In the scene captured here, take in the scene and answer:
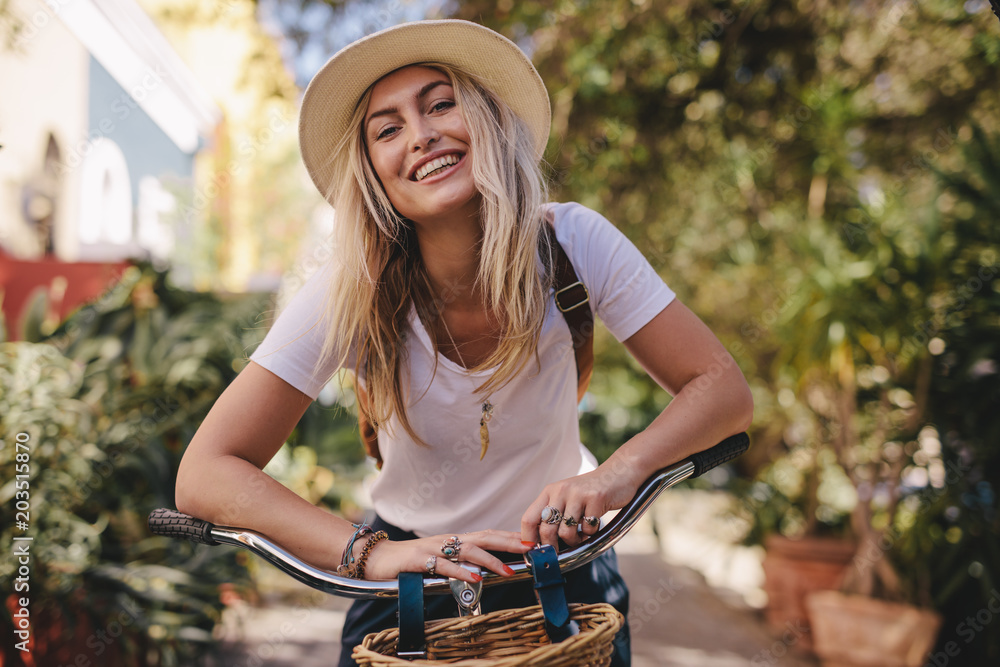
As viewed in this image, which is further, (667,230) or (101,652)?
(667,230)

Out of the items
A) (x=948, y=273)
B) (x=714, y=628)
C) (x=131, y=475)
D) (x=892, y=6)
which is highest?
(x=892, y=6)

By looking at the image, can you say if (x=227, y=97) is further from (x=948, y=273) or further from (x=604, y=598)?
(x=604, y=598)

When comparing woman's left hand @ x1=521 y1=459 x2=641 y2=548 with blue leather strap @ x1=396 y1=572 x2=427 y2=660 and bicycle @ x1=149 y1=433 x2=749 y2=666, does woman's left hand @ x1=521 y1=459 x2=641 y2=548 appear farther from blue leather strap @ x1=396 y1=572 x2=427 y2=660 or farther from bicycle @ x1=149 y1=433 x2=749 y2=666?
blue leather strap @ x1=396 y1=572 x2=427 y2=660

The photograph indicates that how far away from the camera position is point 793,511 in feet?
16.1

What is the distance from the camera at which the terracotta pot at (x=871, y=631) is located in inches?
144

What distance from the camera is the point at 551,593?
1091 millimetres

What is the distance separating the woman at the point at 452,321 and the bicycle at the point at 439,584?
11 centimetres

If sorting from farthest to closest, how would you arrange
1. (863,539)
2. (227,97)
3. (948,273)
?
(227,97) < (863,539) < (948,273)

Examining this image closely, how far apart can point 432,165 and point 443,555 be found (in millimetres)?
859

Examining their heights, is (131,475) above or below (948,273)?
above

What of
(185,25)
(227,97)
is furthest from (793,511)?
(227,97)

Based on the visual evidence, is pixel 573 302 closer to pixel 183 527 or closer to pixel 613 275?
pixel 613 275

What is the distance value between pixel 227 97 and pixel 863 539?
11.9 metres

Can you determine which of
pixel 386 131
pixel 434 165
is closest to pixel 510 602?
pixel 434 165
